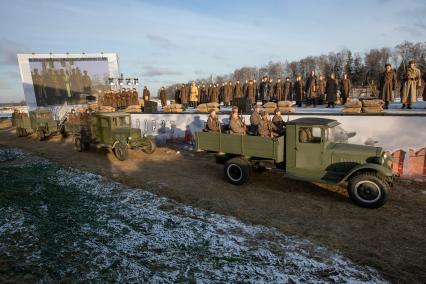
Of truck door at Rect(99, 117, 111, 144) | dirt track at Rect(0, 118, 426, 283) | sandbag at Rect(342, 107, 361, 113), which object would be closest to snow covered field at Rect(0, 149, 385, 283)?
dirt track at Rect(0, 118, 426, 283)

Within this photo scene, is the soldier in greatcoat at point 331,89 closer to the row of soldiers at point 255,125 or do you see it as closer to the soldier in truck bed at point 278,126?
the row of soldiers at point 255,125

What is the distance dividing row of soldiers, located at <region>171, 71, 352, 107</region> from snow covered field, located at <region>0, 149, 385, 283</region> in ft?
29.8

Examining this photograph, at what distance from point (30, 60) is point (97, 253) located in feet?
84.9

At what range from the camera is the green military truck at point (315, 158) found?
269 inches

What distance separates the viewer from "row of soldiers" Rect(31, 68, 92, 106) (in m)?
25.4

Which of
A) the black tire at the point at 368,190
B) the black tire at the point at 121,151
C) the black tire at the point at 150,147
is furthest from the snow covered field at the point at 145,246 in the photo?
the black tire at the point at 150,147

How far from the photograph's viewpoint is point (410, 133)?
31.0 feet

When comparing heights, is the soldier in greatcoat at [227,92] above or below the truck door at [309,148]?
above

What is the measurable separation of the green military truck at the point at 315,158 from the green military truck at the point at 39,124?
577 inches

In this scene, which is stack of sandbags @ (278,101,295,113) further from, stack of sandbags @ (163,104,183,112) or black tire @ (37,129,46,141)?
black tire @ (37,129,46,141)

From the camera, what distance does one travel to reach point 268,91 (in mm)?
17328

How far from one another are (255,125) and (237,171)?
5.86 feet

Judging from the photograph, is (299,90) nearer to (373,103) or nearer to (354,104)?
(354,104)

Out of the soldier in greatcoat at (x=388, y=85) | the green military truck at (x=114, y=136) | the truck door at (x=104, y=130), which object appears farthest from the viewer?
the truck door at (x=104, y=130)
